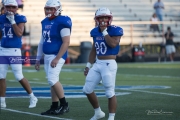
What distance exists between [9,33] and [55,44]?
1.20 m

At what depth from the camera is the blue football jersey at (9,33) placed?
914 centimetres

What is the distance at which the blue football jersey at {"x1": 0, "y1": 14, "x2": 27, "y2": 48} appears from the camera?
9.14 m

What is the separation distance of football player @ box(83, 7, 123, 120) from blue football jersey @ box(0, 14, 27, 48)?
1.98 metres

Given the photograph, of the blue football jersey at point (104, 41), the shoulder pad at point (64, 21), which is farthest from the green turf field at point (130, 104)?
the shoulder pad at point (64, 21)

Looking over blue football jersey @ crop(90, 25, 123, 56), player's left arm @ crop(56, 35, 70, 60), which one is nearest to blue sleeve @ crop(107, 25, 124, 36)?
blue football jersey @ crop(90, 25, 123, 56)

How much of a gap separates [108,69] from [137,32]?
19.8 metres

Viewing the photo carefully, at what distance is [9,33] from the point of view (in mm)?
9211

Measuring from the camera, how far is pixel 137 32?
88.6 ft

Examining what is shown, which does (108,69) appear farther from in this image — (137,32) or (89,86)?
(137,32)

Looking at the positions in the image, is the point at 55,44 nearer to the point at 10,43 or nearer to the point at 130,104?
the point at 10,43

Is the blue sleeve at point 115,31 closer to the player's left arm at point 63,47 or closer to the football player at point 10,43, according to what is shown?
the player's left arm at point 63,47

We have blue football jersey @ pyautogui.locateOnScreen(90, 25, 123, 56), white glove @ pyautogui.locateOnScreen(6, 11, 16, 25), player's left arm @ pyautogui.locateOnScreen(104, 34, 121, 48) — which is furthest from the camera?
white glove @ pyautogui.locateOnScreen(6, 11, 16, 25)

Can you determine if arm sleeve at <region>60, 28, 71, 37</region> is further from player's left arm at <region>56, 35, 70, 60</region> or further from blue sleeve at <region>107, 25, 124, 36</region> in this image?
blue sleeve at <region>107, 25, 124, 36</region>

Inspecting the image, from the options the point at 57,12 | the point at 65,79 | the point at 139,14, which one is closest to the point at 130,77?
the point at 65,79
